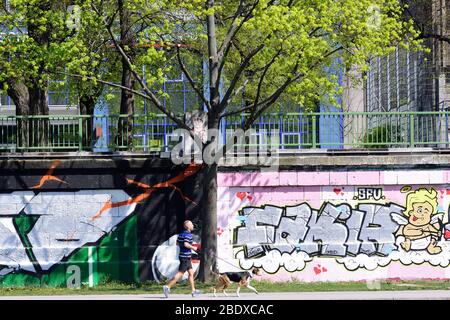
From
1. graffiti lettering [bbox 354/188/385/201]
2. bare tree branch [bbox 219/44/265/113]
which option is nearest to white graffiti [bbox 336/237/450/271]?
graffiti lettering [bbox 354/188/385/201]

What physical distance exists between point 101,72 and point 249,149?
17.5 feet

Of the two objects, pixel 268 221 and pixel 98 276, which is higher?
pixel 268 221

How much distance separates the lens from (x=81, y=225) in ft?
70.9

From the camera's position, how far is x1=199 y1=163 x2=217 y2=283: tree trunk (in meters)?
20.8

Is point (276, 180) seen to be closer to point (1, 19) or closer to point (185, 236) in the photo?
point (185, 236)

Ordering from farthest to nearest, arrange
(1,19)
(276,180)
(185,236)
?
(276,180) < (1,19) < (185,236)

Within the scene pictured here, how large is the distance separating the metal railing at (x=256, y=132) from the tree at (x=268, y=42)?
0.80m

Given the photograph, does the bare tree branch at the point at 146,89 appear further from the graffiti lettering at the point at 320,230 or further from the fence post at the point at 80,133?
the graffiti lettering at the point at 320,230

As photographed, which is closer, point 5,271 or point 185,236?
point 185,236

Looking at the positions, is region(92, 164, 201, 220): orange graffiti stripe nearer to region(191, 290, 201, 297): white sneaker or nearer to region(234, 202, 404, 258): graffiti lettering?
region(234, 202, 404, 258): graffiti lettering

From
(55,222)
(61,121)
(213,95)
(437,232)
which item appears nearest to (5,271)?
(55,222)

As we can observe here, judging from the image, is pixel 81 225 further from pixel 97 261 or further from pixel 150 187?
pixel 150 187

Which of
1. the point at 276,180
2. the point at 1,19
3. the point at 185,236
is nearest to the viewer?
the point at 185,236

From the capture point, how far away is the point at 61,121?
22.1 meters
